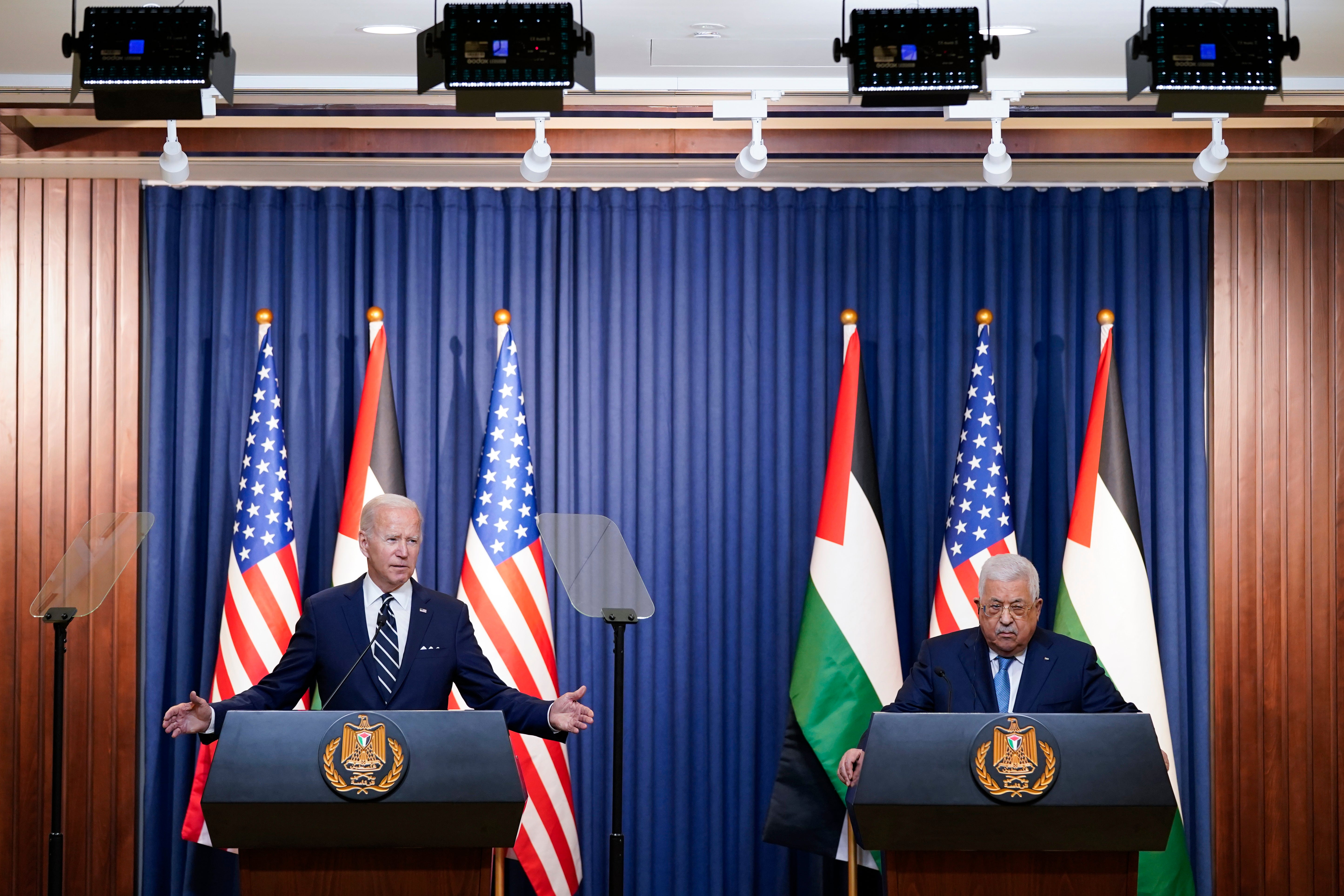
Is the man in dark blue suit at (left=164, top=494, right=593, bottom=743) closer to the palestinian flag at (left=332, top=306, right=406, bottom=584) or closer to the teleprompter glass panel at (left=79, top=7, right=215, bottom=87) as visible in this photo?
the palestinian flag at (left=332, top=306, right=406, bottom=584)

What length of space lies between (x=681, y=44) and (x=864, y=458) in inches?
68.3

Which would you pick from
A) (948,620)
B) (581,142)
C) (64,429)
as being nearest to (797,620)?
(948,620)

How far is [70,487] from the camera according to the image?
5477 mm

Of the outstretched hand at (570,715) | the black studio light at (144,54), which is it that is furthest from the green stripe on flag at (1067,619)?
the black studio light at (144,54)

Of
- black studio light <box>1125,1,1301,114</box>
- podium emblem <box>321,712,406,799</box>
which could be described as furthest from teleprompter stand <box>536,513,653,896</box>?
black studio light <box>1125,1,1301,114</box>

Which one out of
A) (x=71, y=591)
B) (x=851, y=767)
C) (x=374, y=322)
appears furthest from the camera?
(x=374, y=322)

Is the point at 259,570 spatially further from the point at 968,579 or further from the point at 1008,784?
the point at 1008,784

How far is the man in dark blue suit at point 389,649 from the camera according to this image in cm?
395

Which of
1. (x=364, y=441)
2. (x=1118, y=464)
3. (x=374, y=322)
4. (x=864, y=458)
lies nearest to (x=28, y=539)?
(x=364, y=441)

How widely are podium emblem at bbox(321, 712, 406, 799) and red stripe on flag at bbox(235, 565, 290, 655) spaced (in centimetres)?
197

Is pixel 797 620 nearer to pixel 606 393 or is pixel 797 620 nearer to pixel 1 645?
pixel 606 393

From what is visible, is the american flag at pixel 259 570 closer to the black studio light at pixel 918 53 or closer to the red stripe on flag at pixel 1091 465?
the black studio light at pixel 918 53

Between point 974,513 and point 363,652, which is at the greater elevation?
point 974,513

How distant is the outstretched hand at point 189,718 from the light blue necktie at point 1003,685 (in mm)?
2293
